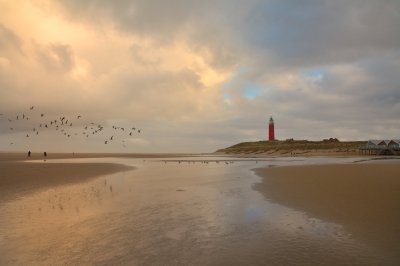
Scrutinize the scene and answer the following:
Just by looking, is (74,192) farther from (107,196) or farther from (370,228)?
(370,228)

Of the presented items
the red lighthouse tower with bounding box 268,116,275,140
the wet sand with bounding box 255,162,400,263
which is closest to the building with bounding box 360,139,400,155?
the red lighthouse tower with bounding box 268,116,275,140

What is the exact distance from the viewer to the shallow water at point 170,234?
8344 mm

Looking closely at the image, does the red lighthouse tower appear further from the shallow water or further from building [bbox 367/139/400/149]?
the shallow water

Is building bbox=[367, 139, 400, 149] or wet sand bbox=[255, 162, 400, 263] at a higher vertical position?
building bbox=[367, 139, 400, 149]

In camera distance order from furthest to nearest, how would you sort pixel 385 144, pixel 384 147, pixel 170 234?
pixel 385 144
pixel 384 147
pixel 170 234

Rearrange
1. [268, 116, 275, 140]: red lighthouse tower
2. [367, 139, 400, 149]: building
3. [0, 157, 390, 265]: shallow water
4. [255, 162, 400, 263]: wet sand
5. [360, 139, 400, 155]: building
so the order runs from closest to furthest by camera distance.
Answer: [0, 157, 390, 265]: shallow water, [255, 162, 400, 263]: wet sand, [360, 139, 400, 155]: building, [367, 139, 400, 149]: building, [268, 116, 275, 140]: red lighthouse tower

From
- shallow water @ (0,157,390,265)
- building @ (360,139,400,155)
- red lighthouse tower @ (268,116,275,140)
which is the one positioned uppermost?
red lighthouse tower @ (268,116,275,140)

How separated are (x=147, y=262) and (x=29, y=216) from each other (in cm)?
765

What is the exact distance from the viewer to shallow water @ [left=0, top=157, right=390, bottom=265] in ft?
27.4

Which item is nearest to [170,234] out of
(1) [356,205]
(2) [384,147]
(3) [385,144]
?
(1) [356,205]

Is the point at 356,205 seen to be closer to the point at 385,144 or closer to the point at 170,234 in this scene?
the point at 170,234

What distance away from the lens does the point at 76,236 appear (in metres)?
10.5

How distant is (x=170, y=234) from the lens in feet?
34.8

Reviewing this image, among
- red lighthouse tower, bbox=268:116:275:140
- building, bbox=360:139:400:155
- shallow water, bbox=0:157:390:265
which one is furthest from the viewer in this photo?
red lighthouse tower, bbox=268:116:275:140
